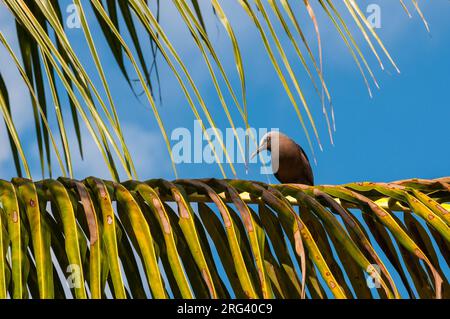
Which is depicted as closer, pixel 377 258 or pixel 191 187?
pixel 377 258

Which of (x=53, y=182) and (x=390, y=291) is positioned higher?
(x=53, y=182)

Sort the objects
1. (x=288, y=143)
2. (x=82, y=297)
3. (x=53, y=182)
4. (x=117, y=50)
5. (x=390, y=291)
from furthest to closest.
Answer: (x=288, y=143)
(x=117, y=50)
(x=53, y=182)
(x=390, y=291)
(x=82, y=297)

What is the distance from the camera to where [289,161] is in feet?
18.1

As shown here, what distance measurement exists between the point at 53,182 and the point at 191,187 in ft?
1.03

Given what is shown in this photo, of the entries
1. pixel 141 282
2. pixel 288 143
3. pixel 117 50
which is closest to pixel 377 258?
pixel 141 282

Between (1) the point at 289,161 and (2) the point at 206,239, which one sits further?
(1) the point at 289,161

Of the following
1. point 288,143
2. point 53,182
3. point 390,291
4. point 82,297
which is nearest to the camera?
point 82,297

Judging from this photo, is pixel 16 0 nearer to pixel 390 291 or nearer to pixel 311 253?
pixel 311 253

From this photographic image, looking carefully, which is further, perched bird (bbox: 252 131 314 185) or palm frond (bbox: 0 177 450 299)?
perched bird (bbox: 252 131 314 185)

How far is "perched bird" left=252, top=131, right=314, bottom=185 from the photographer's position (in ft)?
18.1

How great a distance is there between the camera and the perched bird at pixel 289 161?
5516 mm

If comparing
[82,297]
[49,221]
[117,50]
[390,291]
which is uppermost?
[117,50]

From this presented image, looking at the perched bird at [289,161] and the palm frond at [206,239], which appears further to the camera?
the perched bird at [289,161]
